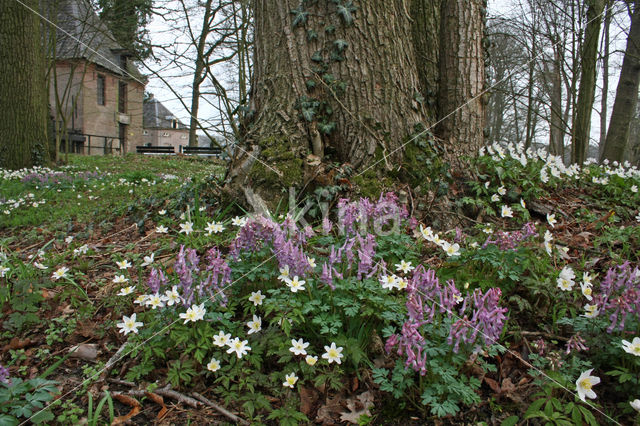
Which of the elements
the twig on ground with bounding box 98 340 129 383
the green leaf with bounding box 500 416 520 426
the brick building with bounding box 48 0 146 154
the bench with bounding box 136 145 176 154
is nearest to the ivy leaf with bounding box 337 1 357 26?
the twig on ground with bounding box 98 340 129 383

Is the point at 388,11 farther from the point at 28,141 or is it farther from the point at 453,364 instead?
the point at 28,141

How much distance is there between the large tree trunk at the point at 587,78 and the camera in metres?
6.49

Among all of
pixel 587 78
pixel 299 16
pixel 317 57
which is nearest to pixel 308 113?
pixel 317 57

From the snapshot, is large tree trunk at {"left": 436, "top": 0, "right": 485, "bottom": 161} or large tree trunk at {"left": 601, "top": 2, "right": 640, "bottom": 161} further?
large tree trunk at {"left": 601, "top": 2, "right": 640, "bottom": 161}

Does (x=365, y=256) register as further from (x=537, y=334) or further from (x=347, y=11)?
(x=347, y=11)

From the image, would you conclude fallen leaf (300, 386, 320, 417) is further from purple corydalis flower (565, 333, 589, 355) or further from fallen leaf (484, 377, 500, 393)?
purple corydalis flower (565, 333, 589, 355)

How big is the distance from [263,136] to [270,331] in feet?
6.98

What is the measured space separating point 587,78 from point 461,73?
4.22 m

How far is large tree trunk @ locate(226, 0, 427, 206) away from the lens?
353 cm

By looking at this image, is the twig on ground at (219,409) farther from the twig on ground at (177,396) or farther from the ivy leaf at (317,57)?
the ivy leaf at (317,57)

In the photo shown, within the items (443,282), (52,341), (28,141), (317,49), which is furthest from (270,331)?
(28,141)

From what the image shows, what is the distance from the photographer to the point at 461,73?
4.09m

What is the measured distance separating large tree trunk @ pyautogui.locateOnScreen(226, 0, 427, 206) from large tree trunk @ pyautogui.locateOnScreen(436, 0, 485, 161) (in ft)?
2.15

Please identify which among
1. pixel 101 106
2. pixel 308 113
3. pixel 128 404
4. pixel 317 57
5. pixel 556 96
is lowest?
pixel 128 404
